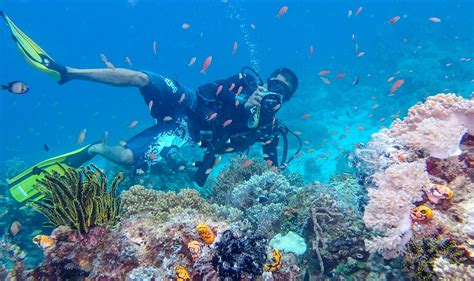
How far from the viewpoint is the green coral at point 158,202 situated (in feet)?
15.0

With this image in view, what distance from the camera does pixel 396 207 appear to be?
253cm

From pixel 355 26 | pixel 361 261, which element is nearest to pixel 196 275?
pixel 361 261

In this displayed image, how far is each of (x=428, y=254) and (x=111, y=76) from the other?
7427 mm

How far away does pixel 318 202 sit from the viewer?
429cm

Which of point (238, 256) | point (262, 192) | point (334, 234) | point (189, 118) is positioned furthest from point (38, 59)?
point (334, 234)

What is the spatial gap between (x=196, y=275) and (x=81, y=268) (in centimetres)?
122

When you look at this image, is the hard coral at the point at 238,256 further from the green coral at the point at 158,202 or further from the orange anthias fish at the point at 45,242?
the green coral at the point at 158,202

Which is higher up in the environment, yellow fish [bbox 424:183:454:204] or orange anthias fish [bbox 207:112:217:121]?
yellow fish [bbox 424:183:454:204]

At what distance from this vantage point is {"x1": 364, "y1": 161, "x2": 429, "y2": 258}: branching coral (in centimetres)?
253

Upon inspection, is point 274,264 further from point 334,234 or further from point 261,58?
point 261,58

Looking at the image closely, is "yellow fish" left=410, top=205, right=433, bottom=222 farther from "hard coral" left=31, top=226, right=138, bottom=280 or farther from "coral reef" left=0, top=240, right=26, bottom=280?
"coral reef" left=0, top=240, right=26, bottom=280

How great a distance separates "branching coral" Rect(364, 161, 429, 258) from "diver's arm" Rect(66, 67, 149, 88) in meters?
6.66

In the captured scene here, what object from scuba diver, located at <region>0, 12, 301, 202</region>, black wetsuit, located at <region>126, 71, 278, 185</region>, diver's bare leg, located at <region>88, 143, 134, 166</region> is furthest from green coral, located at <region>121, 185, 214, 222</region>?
diver's bare leg, located at <region>88, 143, 134, 166</region>

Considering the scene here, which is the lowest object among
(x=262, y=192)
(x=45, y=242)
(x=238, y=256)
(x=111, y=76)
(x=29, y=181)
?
(x=262, y=192)
